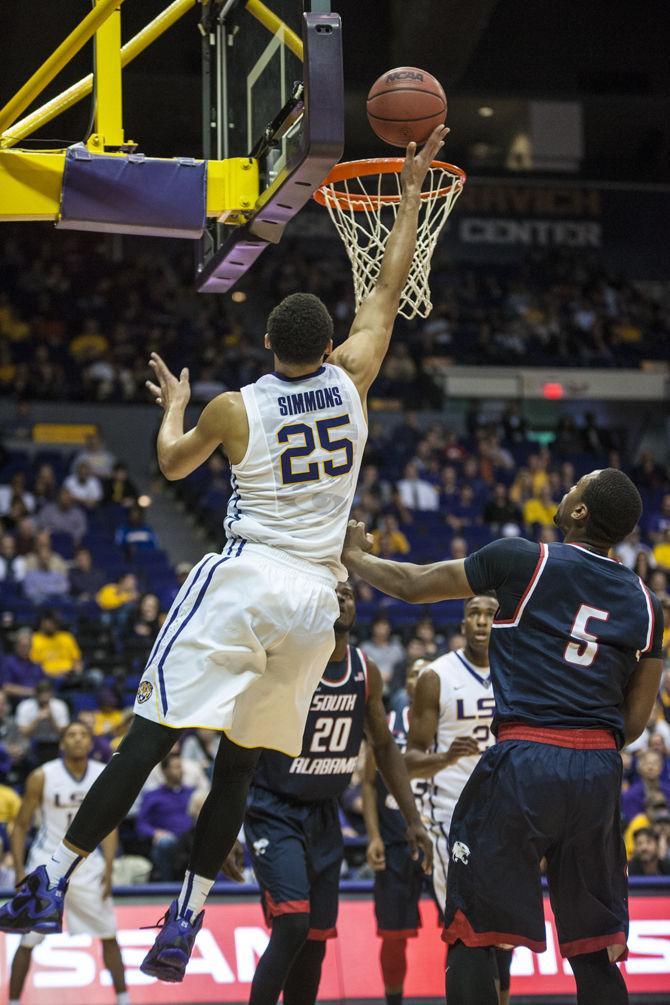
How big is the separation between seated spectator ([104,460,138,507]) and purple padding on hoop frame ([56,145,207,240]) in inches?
470

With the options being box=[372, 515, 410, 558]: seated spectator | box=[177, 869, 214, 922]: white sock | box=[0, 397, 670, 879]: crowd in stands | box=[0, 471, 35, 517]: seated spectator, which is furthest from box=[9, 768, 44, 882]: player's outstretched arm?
box=[372, 515, 410, 558]: seated spectator

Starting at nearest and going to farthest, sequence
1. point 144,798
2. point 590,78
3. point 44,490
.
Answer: point 144,798 < point 44,490 < point 590,78

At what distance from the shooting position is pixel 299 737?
476cm

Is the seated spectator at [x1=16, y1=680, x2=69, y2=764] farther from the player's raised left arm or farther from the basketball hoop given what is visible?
the basketball hoop

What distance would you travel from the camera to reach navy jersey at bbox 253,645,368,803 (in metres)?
6.58

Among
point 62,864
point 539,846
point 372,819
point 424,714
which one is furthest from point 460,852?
point 372,819

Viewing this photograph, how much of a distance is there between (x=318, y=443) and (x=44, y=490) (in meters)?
12.6

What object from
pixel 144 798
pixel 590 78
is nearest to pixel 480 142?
pixel 590 78

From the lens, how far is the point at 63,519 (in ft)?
53.2

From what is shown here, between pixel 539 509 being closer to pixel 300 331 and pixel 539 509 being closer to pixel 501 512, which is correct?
pixel 501 512

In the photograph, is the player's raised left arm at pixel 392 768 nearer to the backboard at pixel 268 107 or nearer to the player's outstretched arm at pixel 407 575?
the player's outstretched arm at pixel 407 575

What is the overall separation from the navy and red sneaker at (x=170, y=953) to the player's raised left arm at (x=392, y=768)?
2099 mm

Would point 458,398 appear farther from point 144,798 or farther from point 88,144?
point 88,144

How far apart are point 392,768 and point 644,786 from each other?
5.80m
